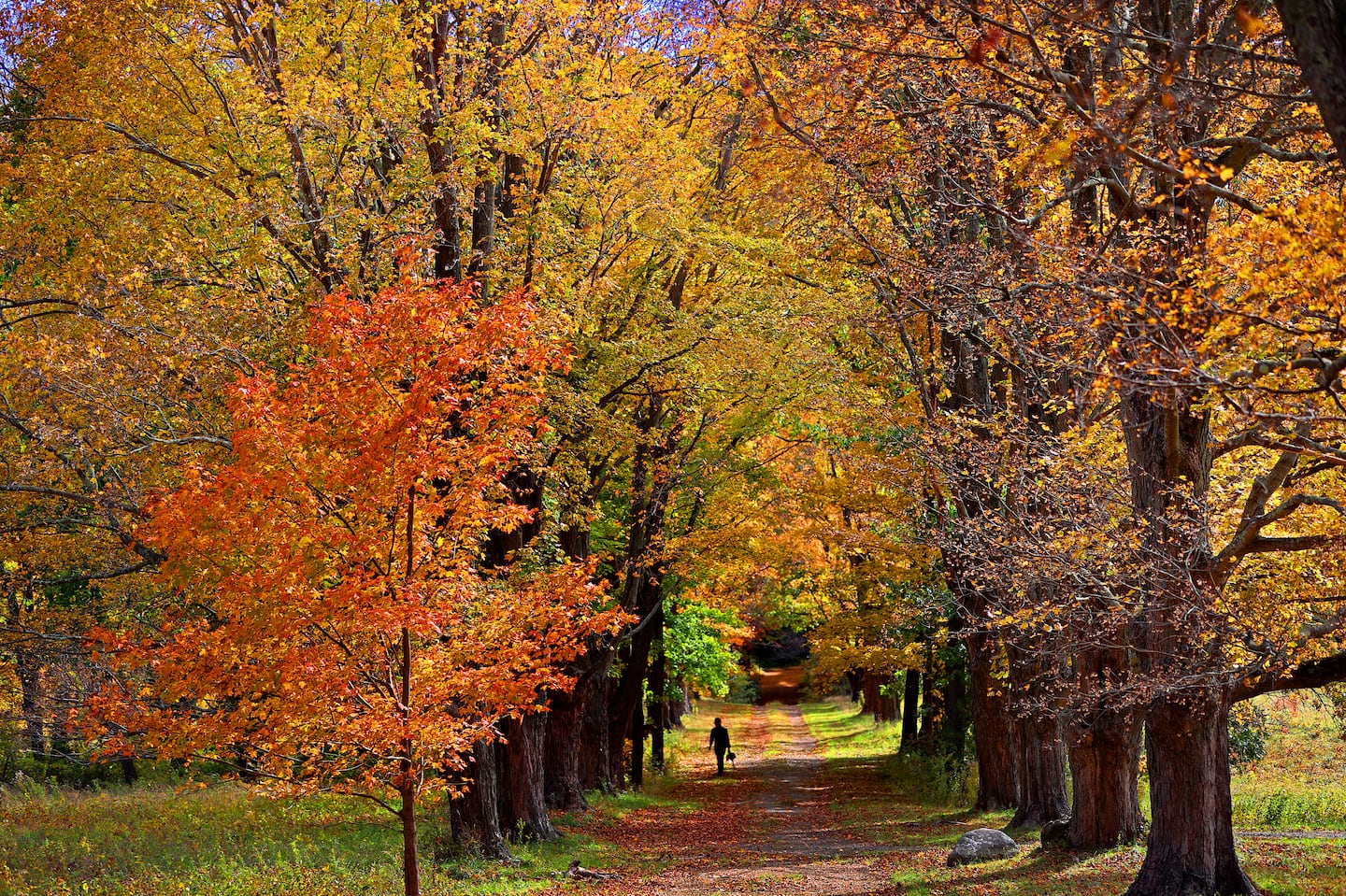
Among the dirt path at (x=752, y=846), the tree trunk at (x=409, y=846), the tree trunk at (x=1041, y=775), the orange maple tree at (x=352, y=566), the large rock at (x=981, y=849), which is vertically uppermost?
the orange maple tree at (x=352, y=566)

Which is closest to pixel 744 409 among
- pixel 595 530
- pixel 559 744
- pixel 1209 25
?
pixel 595 530

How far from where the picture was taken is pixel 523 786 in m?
16.3

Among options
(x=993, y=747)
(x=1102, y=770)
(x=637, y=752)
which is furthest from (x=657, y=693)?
(x=1102, y=770)

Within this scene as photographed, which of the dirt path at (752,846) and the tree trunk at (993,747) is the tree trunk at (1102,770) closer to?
the dirt path at (752,846)

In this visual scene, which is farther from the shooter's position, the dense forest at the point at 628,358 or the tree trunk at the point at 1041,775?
the tree trunk at the point at 1041,775

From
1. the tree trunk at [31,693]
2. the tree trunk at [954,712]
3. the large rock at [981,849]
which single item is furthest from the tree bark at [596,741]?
the tree trunk at [31,693]

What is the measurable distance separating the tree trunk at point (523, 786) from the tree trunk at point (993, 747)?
707cm

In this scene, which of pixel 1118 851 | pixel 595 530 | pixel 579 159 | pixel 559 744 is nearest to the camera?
pixel 1118 851

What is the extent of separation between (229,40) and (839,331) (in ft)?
33.1

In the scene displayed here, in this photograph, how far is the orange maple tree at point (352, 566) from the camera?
9133mm

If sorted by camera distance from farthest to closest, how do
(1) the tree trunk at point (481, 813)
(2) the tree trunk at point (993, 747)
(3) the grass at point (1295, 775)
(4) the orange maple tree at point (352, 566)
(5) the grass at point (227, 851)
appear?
(2) the tree trunk at point (993, 747), (3) the grass at point (1295, 775), (1) the tree trunk at point (481, 813), (5) the grass at point (227, 851), (4) the orange maple tree at point (352, 566)

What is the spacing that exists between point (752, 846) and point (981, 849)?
4820 millimetres

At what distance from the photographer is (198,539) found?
892 cm

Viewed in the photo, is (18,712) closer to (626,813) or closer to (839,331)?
(626,813)
